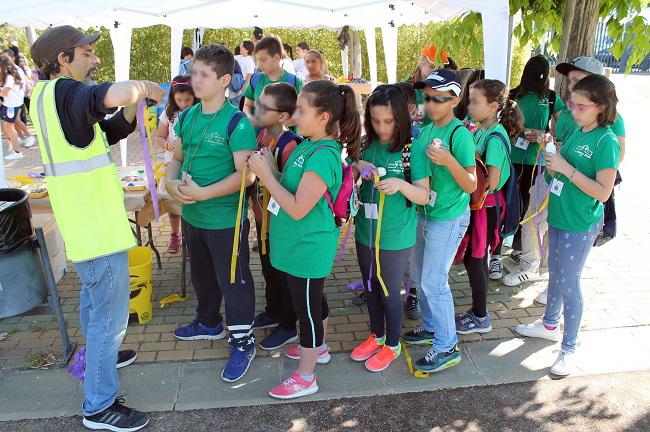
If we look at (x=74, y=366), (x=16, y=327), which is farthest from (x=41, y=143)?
(x=16, y=327)

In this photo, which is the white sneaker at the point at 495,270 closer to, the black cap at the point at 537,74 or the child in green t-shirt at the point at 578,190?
the child in green t-shirt at the point at 578,190

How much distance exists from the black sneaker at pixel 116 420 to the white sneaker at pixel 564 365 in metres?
2.40

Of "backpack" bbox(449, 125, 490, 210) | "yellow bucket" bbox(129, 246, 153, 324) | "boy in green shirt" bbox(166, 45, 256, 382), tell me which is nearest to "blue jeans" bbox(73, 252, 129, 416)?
"boy in green shirt" bbox(166, 45, 256, 382)

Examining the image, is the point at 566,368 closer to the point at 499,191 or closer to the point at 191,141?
the point at 499,191

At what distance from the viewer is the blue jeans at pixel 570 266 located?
313cm

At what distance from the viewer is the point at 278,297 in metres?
3.71

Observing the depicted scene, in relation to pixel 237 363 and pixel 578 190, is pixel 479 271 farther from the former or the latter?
pixel 237 363

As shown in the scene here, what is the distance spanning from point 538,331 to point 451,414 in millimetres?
1086

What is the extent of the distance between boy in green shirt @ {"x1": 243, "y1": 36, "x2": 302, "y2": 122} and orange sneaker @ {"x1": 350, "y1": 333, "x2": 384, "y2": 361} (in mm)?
2311

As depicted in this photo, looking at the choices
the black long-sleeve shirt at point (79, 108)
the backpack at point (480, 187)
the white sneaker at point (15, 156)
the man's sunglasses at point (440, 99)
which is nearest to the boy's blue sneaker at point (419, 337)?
the backpack at point (480, 187)

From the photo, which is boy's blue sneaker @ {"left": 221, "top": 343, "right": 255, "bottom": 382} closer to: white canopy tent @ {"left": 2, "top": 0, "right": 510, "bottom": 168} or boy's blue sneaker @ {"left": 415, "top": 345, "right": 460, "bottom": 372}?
boy's blue sneaker @ {"left": 415, "top": 345, "right": 460, "bottom": 372}

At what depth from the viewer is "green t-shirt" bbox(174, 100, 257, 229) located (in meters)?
2.91

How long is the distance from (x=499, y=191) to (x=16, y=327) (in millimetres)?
3577

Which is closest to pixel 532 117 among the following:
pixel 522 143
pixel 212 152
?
pixel 522 143
